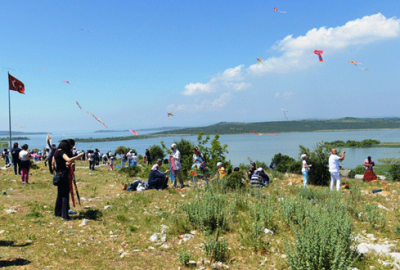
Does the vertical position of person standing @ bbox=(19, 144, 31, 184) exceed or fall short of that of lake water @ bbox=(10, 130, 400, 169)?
it exceeds it

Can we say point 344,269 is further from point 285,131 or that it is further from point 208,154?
point 285,131

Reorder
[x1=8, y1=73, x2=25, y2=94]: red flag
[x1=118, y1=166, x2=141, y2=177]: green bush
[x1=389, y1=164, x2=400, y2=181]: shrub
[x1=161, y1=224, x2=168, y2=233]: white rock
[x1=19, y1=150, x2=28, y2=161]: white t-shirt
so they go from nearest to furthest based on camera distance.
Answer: [x1=161, y1=224, x2=168, y2=233]: white rock < [x1=19, y1=150, x2=28, y2=161]: white t-shirt < [x1=118, y1=166, x2=141, y2=177]: green bush < [x1=8, y1=73, x2=25, y2=94]: red flag < [x1=389, y1=164, x2=400, y2=181]: shrub

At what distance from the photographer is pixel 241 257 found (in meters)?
4.78

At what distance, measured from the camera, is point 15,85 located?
18.0 m

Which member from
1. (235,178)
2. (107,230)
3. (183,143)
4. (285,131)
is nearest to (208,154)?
(235,178)

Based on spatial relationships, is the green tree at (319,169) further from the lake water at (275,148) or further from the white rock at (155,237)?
the white rock at (155,237)

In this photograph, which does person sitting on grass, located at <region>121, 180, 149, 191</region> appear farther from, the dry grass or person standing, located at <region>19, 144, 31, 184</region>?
person standing, located at <region>19, 144, 31, 184</region>

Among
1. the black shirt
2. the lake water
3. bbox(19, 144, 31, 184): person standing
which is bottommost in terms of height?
the lake water

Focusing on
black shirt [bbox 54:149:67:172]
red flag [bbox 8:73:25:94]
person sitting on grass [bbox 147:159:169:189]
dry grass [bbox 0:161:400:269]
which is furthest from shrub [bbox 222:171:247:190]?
red flag [bbox 8:73:25:94]

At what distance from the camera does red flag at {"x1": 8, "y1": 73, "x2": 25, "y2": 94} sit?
700 inches

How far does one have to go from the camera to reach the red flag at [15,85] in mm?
17781

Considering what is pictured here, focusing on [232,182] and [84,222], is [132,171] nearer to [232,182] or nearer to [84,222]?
[232,182]

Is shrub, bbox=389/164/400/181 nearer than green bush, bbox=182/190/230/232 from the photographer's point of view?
No

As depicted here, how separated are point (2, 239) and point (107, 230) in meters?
1.99
